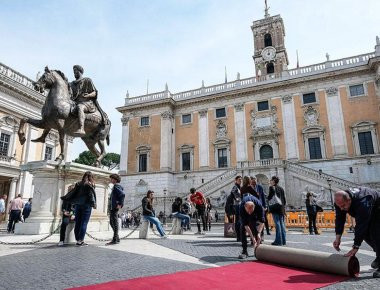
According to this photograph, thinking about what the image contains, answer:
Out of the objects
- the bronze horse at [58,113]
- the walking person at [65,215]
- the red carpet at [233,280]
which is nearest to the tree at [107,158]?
the bronze horse at [58,113]

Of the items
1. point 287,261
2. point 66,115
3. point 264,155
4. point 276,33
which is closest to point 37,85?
point 66,115

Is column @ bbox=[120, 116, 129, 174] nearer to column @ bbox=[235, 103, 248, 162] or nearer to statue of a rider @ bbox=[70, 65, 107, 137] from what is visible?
column @ bbox=[235, 103, 248, 162]

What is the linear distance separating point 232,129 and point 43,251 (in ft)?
87.4

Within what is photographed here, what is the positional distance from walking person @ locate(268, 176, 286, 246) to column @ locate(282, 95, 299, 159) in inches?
846

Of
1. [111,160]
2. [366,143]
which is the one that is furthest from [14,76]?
[111,160]

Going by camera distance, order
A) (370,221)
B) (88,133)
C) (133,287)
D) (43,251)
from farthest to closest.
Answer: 1. (88,133)
2. (43,251)
3. (370,221)
4. (133,287)

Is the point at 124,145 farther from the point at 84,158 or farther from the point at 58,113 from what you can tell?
the point at 58,113

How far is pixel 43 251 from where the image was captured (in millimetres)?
5258

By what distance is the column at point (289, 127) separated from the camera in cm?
2745

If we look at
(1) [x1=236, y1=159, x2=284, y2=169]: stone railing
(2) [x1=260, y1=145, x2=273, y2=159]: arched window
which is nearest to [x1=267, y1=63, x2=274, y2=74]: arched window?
(2) [x1=260, y1=145, x2=273, y2=159]: arched window

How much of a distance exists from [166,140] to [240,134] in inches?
339

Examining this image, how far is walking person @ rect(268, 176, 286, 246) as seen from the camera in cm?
673

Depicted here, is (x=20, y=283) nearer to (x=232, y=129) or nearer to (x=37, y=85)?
(x=37, y=85)

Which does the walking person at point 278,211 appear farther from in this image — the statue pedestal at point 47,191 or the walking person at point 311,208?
the statue pedestal at point 47,191
